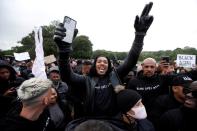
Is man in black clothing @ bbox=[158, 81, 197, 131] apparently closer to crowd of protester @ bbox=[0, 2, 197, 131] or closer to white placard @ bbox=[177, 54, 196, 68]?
crowd of protester @ bbox=[0, 2, 197, 131]

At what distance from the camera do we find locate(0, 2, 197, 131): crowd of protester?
256 centimetres

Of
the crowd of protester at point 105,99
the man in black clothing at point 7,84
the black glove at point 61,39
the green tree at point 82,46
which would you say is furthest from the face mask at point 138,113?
the green tree at point 82,46

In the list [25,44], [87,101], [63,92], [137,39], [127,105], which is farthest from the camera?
[25,44]

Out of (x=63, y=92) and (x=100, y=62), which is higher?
(x=100, y=62)

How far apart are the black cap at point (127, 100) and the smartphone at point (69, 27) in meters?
0.93

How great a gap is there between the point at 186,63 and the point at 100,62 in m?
6.13

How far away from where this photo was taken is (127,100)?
2941 millimetres

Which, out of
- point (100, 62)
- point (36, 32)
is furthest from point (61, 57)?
point (36, 32)

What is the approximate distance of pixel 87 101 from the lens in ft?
11.6

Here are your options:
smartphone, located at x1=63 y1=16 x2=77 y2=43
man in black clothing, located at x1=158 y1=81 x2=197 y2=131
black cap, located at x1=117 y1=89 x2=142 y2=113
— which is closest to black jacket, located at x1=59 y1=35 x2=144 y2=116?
smartphone, located at x1=63 y1=16 x2=77 y2=43

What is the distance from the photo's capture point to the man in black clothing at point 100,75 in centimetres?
344

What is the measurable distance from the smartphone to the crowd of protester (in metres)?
0.09

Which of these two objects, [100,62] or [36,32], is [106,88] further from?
[36,32]

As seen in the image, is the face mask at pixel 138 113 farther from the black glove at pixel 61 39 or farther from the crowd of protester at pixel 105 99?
the black glove at pixel 61 39
